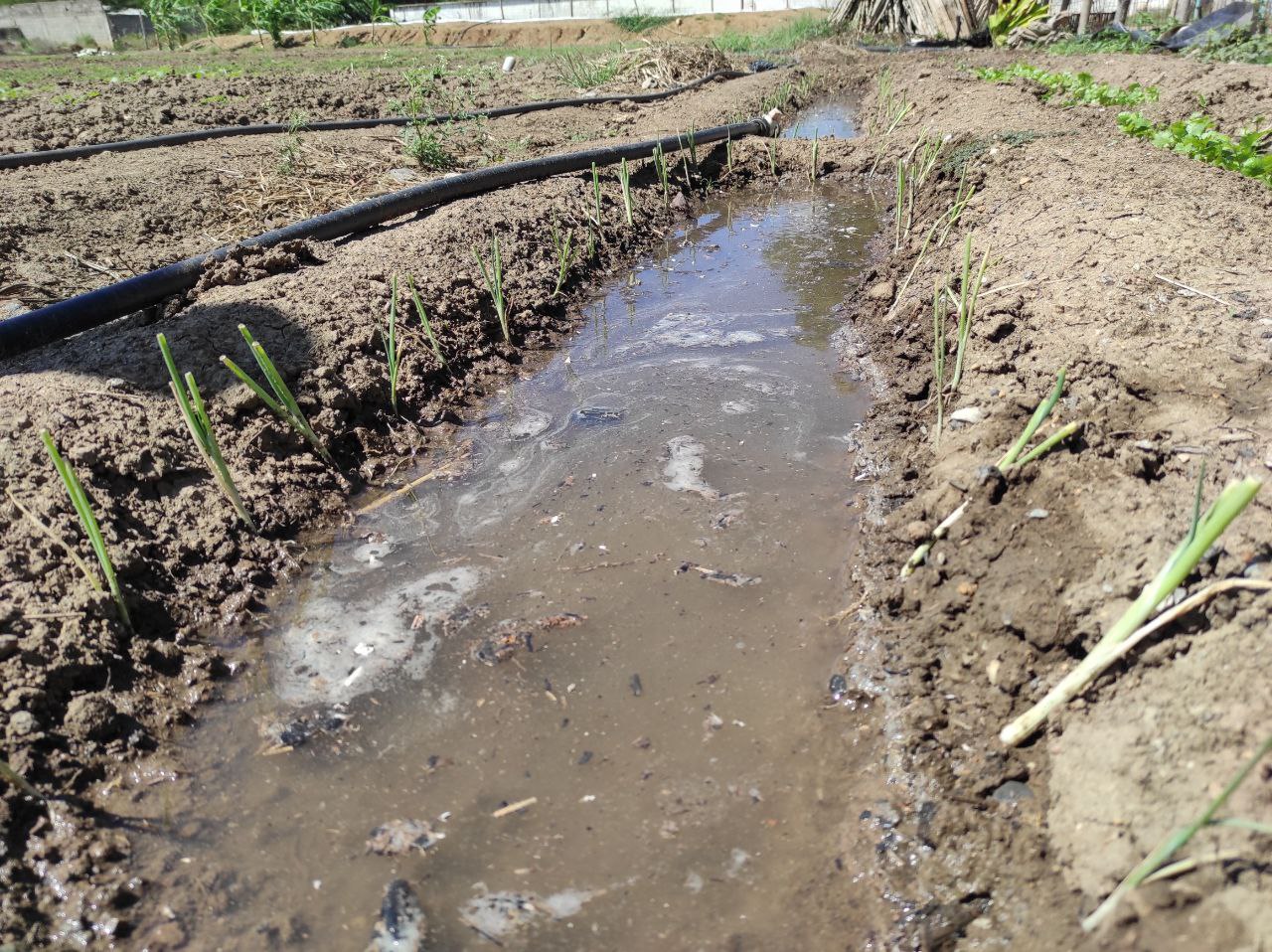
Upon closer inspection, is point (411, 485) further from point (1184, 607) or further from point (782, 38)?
point (782, 38)

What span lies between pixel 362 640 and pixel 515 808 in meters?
0.75

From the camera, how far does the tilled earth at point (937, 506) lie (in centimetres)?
149

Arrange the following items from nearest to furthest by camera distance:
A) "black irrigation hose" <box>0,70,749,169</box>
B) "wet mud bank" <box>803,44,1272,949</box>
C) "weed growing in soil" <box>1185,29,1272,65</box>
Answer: "wet mud bank" <box>803,44,1272,949</box>
"black irrigation hose" <box>0,70,749,169</box>
"weed growing in soil" <box>1185,29,1272,65</box>

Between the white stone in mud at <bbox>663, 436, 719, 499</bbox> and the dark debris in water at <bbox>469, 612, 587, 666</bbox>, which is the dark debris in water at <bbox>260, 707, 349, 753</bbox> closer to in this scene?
the dark debris in water at <bbox>469, 612, 587, 666</bbox>

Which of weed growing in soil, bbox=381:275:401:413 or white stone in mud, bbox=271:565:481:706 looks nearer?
white stone in mud, bbox=271:565:481:706

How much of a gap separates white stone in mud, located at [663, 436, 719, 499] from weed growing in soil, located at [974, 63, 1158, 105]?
5.76m

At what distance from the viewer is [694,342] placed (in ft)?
13.1

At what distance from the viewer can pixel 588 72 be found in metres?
11.2

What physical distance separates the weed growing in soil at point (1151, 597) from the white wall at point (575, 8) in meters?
21.6

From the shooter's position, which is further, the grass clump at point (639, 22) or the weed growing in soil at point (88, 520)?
the grass clump at point (639, 22)

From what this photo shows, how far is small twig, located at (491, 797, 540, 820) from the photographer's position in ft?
5.85

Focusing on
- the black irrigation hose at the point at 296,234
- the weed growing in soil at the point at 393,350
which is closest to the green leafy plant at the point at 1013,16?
the black irrigation hose at the point at 296,234

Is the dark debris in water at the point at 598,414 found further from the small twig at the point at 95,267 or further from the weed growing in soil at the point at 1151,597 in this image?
the small twig at the point at 95,267

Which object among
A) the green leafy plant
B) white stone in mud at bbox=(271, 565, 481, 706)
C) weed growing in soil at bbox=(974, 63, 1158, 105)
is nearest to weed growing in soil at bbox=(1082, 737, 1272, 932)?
Answer: white stone in mud at bbox=(271, 565, 481, 706)
